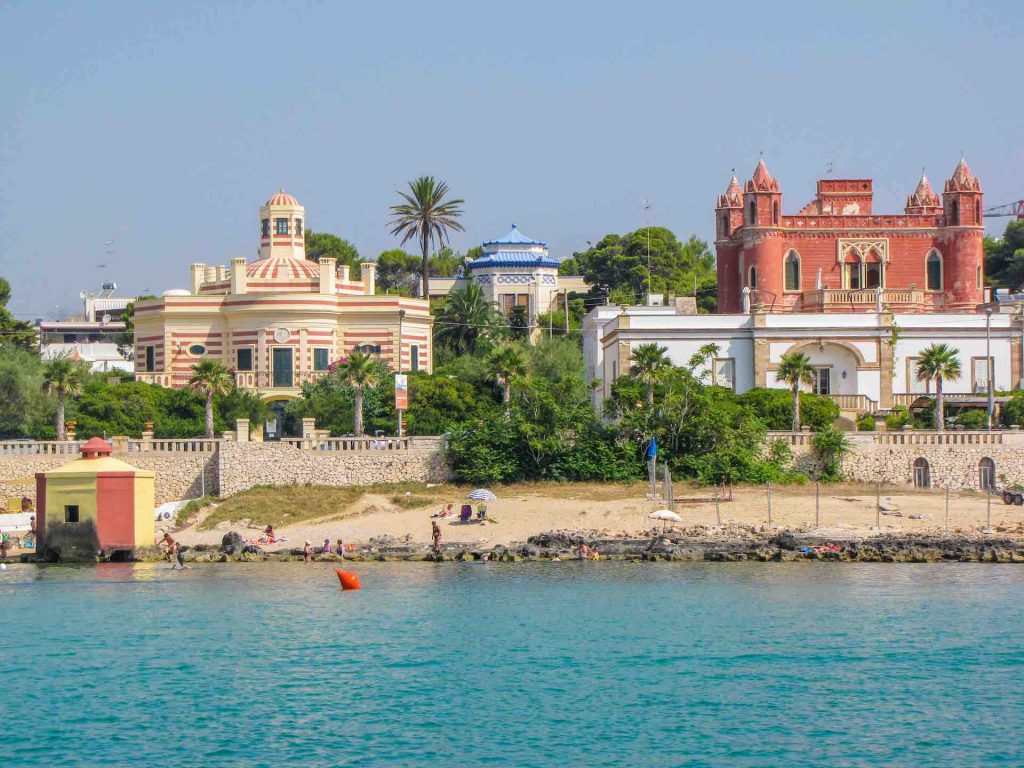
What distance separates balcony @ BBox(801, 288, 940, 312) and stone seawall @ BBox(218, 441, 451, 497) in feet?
76.8

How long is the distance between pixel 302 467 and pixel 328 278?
66.3 ft

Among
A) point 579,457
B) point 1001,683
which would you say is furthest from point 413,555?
point 1001,683

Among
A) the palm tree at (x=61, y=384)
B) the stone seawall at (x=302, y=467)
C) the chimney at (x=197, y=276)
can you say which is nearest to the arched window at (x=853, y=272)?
the stone seawall at (x=302, y=467)

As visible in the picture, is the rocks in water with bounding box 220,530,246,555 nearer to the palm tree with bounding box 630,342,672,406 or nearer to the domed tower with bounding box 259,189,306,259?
the palm tree with bounding box 630,342,672,406

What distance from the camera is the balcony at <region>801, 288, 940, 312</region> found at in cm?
7888

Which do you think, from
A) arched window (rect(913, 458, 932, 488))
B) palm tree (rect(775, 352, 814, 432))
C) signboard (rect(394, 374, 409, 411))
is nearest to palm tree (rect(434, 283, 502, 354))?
signboard (rect(394, 374, 409, 411))

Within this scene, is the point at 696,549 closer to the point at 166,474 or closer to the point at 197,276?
the point at 166,474

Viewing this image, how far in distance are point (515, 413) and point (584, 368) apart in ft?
62.0

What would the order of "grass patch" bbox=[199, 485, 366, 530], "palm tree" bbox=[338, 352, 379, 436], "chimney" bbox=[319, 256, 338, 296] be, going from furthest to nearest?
"chimney" bbox=[319, 256, 338, 296] < "palm tree" bbox=[338, 352, 379, 436] < "grass patch" bbox=[199, 485, 366, 530]

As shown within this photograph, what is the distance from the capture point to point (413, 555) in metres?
57.1

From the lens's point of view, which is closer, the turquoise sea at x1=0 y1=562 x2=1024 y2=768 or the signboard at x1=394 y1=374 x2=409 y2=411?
the turquoise sea at x1=0 y1=562 x2=1024 y2=768

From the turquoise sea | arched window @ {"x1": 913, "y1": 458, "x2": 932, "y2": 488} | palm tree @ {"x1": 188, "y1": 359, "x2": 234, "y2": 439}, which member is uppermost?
palm tree @ {"x1": 188, "y1": 359, "x2": 234, "y2": 439}

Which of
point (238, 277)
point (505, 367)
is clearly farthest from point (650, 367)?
point (238, 277)

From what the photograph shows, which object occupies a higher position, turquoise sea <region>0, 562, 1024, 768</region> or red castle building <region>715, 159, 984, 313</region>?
red castle building <region>715, 159, 984, 313</region>
